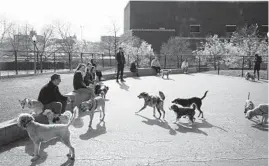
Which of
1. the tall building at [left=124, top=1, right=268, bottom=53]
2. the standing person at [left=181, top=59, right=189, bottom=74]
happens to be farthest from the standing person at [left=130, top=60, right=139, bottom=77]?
the tall building at [left=124, top=1, right=268, bottom=53]

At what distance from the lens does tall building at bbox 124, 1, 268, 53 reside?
59094mm

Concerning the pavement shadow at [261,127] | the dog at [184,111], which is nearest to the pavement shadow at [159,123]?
the dog at [184,111]

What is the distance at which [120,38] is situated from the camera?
5453cm

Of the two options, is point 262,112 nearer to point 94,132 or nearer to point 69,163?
point 94,132

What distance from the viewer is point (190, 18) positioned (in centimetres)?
6184

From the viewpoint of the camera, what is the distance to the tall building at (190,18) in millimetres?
59094

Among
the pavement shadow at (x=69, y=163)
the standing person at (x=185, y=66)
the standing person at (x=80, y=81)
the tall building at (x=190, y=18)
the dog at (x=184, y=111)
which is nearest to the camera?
the pavement shadow at (x=69, y=163)

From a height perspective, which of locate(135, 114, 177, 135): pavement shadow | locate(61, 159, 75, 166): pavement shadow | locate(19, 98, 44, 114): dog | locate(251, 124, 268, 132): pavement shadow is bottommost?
locate(61, 159, 75, 166): pavement shadow

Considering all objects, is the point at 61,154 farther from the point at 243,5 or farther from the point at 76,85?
the point at 243,5

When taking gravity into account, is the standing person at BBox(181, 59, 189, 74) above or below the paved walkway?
above

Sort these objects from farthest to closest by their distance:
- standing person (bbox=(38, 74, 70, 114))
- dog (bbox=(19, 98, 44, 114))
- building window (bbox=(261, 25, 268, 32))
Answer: building window (bbox=(261, 25, 268, 32))
standing person (bbox=(38, 74, 70, 114))
dog (bbox=(19, 98, 44, 114))

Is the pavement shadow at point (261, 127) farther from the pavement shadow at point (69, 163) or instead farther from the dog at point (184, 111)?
the pavement shadow at point (69, 163)

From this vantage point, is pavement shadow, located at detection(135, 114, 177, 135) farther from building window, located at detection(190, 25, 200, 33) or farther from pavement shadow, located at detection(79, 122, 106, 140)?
building window, located at detection(190, 25, 200, 33)

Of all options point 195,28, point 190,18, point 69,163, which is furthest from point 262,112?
point 190,18
